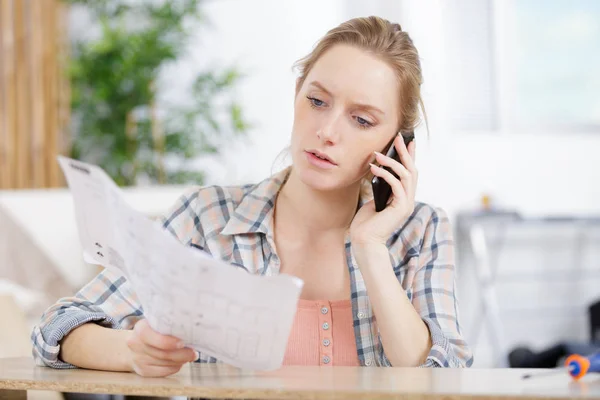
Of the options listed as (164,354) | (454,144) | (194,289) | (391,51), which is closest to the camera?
(194,289)

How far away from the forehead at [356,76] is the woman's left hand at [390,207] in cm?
8

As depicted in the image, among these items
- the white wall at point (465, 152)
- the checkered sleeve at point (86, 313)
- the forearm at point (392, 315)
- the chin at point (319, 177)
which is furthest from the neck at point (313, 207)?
the white wall at point (465, 152)

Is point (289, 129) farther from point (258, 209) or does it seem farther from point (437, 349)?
point (437, 349)

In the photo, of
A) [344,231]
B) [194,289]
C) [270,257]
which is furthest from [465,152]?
[194,289]

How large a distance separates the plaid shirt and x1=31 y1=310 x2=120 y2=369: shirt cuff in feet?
0.11

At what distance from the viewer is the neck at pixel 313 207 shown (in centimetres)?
147

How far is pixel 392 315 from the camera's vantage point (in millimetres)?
1225

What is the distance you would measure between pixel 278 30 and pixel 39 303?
251cm

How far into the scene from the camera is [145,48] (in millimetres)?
4645

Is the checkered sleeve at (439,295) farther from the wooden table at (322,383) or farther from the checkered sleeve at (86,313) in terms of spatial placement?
the checkered sleeve at (86,313)

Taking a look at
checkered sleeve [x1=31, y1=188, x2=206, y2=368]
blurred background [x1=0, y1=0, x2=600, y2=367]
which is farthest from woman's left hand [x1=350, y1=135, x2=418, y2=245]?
blurred background [x1=0, y1=0, x2=600, y2=367]

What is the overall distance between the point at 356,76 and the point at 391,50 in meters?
0.10

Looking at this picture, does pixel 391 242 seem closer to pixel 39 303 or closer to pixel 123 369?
pixel 123 369

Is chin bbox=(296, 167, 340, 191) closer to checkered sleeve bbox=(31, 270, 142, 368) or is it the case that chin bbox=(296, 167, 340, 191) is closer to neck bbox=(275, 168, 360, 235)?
neck bbox=(275, 168, 360, 235)
